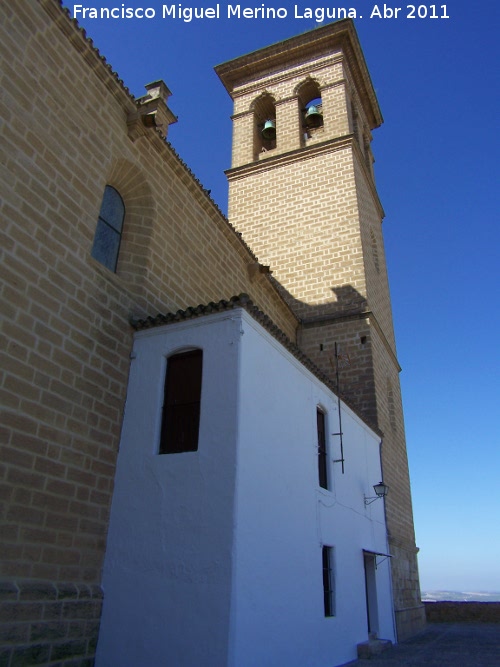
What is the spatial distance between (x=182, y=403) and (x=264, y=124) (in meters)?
13.0

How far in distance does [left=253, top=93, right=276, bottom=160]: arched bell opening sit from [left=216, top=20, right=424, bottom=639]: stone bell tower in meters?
0.03

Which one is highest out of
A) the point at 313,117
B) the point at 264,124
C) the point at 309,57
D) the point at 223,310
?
the point at 309,57

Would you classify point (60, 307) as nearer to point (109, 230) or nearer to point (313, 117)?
point (109, 230)

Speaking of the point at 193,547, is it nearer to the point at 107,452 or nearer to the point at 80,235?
the point at 107,452

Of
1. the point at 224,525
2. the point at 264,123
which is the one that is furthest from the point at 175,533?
the point at 264,123

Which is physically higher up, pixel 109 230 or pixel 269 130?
pixel 269 130

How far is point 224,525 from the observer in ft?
16.0

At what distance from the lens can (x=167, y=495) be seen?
17.4ft

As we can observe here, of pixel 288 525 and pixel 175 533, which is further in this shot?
pixel 288 525

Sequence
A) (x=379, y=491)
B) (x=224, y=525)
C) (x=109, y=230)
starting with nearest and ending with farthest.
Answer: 1. (x=224, y=525)
2. (x=109, y=230)
3. (x=379, y=491)

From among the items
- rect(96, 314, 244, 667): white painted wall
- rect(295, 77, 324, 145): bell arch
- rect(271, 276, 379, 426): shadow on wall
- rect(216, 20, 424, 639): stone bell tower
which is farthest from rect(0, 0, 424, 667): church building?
rect(295, 77, 324, 145): bell arch

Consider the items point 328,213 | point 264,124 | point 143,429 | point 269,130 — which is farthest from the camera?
point 264,124

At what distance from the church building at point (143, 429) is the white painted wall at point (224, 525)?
2 cm

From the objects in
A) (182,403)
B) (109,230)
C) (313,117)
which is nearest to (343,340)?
(109,230)
